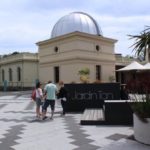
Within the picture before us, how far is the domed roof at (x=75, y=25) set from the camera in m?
37.1

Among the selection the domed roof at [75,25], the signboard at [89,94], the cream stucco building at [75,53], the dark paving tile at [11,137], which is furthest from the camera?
the domed roof at [75,25]

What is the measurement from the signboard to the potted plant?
7.10 m

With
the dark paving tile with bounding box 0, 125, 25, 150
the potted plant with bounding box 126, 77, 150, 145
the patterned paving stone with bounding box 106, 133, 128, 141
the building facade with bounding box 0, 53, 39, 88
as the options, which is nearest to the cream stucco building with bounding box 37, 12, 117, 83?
the building facade with bounding box 0, 53, 39, 88

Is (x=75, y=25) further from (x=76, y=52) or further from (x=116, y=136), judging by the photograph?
(x=116, y=136)

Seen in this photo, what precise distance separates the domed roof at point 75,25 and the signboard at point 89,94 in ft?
71.9

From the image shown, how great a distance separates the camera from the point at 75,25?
1462 inches

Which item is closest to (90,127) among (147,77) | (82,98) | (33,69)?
(147,77)

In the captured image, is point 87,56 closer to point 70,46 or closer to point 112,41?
point 70,46

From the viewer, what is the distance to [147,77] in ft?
25.3

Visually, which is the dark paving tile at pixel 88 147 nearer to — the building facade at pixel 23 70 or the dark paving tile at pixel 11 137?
the dark paving tile at pixel 11 137

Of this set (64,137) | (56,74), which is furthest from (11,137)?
(56,74)

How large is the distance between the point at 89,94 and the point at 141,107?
25.3 feet

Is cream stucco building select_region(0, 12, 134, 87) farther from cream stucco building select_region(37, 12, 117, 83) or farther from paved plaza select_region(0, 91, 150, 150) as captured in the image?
paved plaza select_region(0, 91, 150, 150)

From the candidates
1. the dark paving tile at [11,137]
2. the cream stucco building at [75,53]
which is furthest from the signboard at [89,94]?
the cream stucco building at [75,53]
